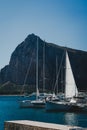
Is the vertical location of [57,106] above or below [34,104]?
below

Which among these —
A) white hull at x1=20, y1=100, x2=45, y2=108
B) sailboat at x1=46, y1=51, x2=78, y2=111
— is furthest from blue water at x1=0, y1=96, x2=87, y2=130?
sailboat at x1=46, y1=51, x2=78, y2=111

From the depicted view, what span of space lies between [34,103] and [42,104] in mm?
2178

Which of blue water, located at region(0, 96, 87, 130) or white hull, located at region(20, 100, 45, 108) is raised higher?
white hull, located at region(20, 100, 45, 108)

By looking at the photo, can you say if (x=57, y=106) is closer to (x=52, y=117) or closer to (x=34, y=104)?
(x=52, y=117)

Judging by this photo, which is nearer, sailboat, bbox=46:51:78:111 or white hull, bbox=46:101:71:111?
white hull, bbox=46:101:71:111

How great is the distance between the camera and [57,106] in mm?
61312

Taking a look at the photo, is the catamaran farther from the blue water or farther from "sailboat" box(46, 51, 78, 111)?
the blue water

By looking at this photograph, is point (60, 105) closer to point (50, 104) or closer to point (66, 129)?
point (50, 104)

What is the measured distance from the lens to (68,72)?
225 ft

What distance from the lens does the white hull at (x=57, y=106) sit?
60.6 m

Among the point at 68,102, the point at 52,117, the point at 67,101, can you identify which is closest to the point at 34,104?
the point at 67,101

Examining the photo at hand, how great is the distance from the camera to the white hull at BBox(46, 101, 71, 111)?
6056cm

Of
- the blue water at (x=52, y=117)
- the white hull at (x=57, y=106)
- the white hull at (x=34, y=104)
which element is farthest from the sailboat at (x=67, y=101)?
the white hull at (x=34, y=104)

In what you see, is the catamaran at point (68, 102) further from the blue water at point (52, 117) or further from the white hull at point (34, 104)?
the white hull at point (34, 104)
